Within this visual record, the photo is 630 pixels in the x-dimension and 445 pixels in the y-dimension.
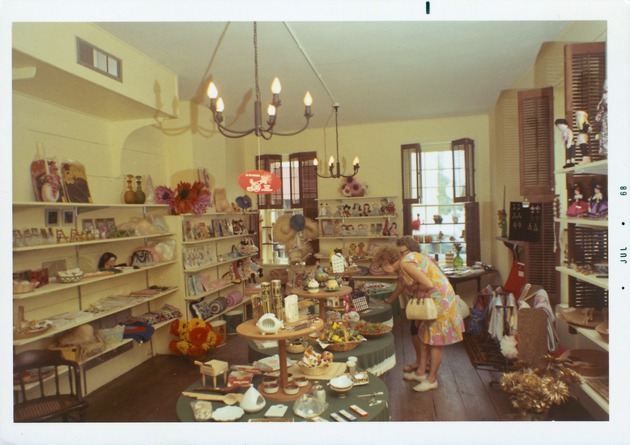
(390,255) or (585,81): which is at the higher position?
(585,81)

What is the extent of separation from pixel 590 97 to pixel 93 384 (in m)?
4.73

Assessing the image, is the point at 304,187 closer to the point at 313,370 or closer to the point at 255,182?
the point at 255,182

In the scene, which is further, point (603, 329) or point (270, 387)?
point (270, 387)

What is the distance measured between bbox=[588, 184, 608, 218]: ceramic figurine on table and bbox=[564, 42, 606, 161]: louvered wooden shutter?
0.72 feet

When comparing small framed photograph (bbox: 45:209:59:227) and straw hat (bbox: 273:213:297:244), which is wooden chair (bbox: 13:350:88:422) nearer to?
small framed photograph (bbox: 45:209:59:227)

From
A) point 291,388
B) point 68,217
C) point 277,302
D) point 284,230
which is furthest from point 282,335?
point 284,230

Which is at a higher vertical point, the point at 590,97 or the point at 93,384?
the point at 590,97

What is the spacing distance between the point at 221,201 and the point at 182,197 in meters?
0.97

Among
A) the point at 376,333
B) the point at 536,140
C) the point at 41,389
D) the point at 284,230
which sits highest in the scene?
the point at 536,140

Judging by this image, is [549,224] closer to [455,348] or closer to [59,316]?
[455,348]

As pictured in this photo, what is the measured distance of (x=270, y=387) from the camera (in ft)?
7.98

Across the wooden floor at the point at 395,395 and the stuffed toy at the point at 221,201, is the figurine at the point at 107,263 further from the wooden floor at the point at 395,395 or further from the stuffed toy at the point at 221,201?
the stuffed toy at the point at 221,201
